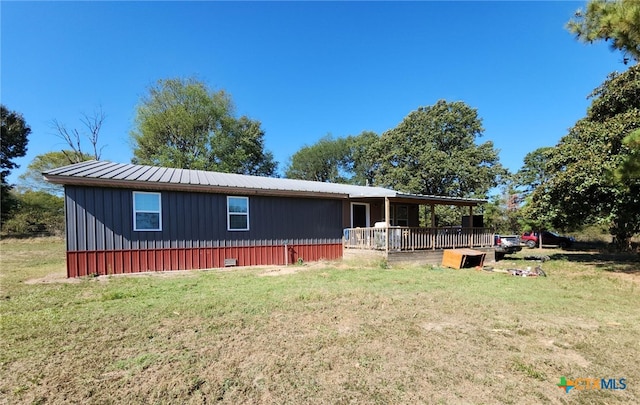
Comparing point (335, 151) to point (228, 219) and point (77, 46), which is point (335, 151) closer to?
point (77, 46)

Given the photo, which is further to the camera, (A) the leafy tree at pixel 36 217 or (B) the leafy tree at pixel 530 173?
(B) the leafy tree at pixel 530 173

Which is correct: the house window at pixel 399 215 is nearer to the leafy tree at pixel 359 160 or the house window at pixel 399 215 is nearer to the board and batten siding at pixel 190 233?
the board and batten siding at pixel 190 233

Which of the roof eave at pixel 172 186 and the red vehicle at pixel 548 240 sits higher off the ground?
the roof eave at pixel 172 186

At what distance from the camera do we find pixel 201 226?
10.1 metres

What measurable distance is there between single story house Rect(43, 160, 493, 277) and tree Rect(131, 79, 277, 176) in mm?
15499

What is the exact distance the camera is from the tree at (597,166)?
1062cm

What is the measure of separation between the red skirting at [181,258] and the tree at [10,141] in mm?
28282

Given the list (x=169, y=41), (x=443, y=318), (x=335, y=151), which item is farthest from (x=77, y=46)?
(x=335, y=151)

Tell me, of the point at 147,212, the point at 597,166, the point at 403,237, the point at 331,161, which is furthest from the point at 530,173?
the point at 147,212

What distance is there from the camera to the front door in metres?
14.2

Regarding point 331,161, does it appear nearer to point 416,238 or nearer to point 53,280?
point 416,238

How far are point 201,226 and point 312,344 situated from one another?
7538 mm

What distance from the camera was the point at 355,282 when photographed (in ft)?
24.6

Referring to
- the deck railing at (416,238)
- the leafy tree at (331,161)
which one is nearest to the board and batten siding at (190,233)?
the deck railing at (416,238)
